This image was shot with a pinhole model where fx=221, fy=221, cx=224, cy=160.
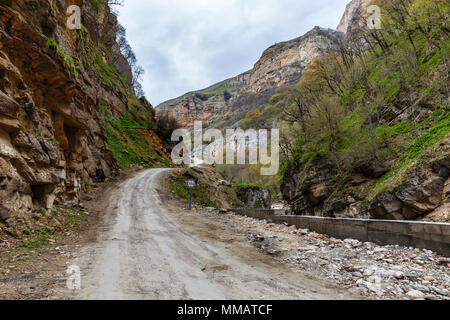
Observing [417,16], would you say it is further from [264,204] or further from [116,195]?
[264,204]

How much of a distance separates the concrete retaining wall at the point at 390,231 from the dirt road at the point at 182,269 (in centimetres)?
321

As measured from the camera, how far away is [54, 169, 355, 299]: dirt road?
3.84 meters

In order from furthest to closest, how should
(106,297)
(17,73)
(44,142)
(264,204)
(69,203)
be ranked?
1. (264,204)
2. (69,203)
3. (44,142)
4. (17,73)
5. (106,297)

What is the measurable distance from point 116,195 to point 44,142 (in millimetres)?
8314

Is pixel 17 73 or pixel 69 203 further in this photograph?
pixel 69 203

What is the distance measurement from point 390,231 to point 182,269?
603 centimetres

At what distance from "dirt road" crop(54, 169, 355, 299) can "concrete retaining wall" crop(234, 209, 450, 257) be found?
3206 millimetres

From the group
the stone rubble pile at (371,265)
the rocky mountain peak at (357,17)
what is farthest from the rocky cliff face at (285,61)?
the stone rubble pile at (371,265)

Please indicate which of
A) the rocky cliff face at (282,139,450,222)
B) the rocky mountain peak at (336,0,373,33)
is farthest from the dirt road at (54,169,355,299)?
the rocky mountain peak at (336,0,373,33)

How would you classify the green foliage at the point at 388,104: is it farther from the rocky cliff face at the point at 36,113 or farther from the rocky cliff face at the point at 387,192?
the rocky cliff face at the point at 36,113

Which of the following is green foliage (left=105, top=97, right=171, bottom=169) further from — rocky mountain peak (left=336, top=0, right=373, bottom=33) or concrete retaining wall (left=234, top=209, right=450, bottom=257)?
rocky mountain peak (left=336, top=0, right=373, bottom=33)

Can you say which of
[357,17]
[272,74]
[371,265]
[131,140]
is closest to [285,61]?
[272,74]
